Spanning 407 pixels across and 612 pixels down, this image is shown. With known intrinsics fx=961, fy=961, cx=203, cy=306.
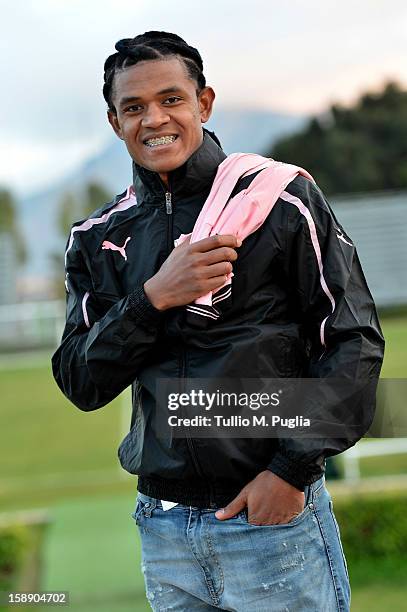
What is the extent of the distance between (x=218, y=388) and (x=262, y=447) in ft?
0.36

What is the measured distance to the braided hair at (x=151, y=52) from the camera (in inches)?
57.8

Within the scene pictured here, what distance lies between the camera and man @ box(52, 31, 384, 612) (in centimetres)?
139

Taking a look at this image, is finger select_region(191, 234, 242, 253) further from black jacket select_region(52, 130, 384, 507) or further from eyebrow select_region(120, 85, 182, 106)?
eyebrow select_region(120, 85, 182, 106)

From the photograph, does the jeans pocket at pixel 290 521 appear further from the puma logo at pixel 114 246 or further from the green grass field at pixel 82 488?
the green grass field at pixel 82 488

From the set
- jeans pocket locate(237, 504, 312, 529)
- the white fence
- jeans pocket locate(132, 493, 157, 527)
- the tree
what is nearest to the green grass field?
the white fence

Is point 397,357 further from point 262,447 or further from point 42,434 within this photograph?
point 262,447

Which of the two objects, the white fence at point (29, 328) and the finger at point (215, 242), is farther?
the white fence at point (29, 328)

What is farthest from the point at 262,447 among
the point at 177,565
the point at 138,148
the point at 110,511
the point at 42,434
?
the point at 42,434

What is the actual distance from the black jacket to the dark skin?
23 millimetres

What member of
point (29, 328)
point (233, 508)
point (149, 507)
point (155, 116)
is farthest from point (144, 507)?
point (29, 328)

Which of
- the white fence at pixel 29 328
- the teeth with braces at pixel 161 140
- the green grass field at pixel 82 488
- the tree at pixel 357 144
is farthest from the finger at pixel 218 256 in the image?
the tree at pixel 357 144

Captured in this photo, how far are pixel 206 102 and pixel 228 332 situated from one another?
40 cm

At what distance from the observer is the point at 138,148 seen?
151 centimetres

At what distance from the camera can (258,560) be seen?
142 cm
